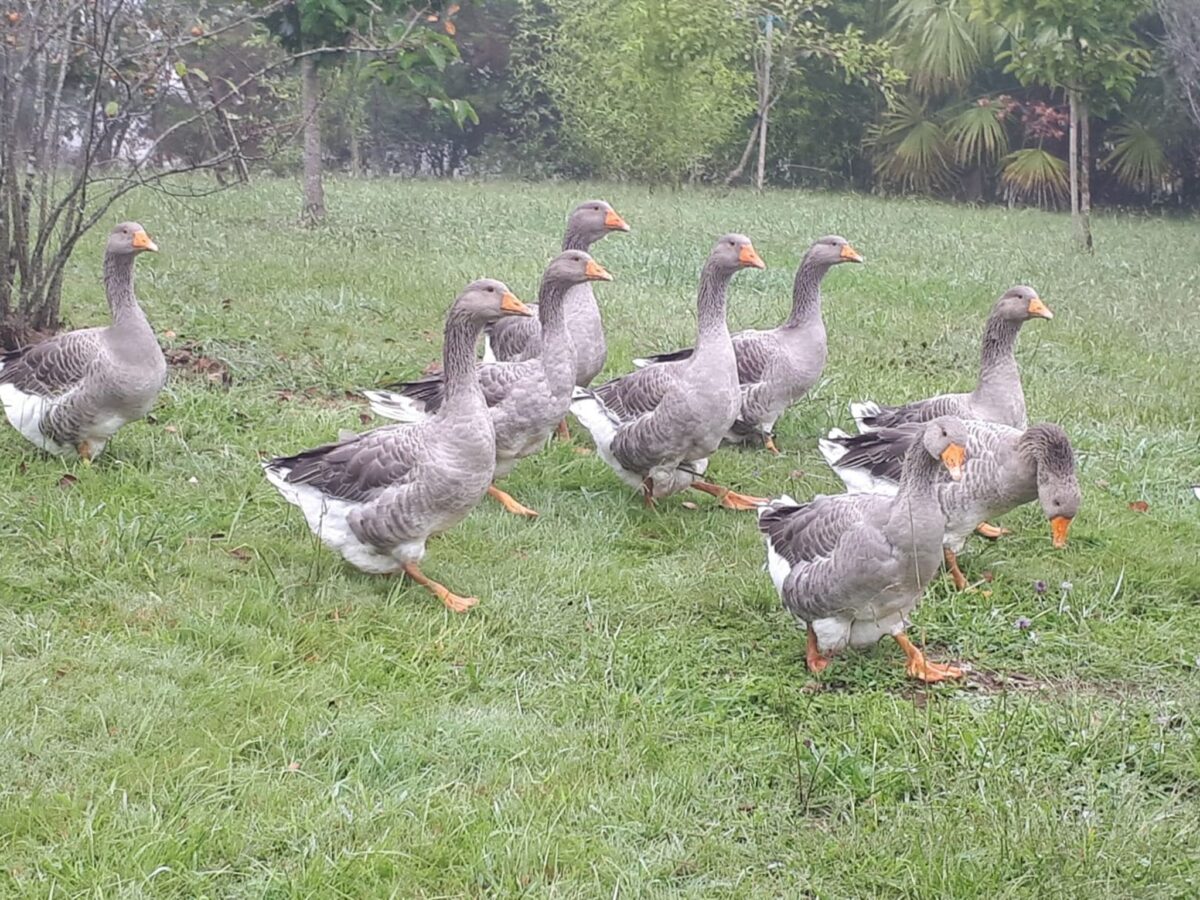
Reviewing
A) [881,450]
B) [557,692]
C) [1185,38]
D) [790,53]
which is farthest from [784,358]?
[790,53]

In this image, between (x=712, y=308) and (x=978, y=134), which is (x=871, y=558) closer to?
(x=712, y=308)

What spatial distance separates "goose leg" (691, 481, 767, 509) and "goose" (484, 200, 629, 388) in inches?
42.8

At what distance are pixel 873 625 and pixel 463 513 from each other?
5.29 ft

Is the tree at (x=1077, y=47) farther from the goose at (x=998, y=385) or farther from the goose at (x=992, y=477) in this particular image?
the goose at (x=992, y=477)

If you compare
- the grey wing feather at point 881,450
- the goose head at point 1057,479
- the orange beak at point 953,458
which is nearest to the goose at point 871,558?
the orange beak at point 953,458

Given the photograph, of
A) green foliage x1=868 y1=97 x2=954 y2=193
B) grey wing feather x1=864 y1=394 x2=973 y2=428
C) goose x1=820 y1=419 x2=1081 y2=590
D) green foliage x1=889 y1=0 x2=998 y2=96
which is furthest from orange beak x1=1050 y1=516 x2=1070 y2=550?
green foliage x1=868 y1=97 x2=954 y2=193

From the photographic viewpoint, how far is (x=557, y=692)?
396 cm

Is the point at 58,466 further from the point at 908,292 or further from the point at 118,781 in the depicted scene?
the point at 908,292

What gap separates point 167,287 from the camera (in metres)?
9.02

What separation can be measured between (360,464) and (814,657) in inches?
74.2

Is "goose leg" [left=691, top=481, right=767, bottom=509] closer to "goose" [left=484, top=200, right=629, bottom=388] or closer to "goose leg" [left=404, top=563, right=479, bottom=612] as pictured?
"goose" [left=484, top=200, right=629, bottom=388]

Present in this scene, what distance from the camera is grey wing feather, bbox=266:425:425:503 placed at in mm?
4566

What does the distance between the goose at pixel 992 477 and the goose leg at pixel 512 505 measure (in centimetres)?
149

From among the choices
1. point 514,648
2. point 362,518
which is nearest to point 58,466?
point 362,518
